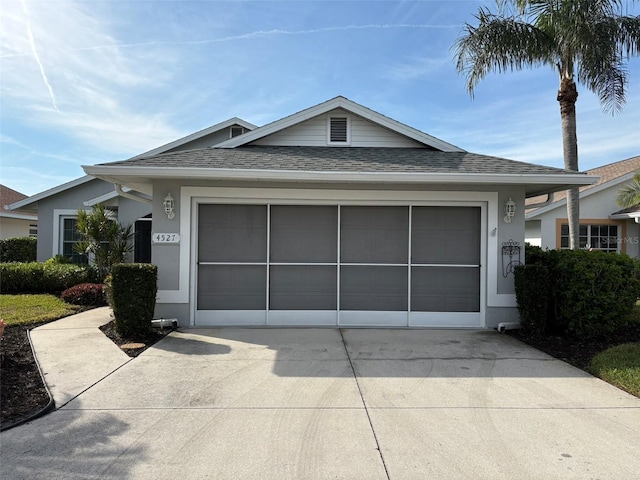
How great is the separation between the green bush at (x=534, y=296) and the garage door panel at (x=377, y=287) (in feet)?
6.70

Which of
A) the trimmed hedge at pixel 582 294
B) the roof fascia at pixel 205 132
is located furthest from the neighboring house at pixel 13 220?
the trimmed hedge at pixel 582 294

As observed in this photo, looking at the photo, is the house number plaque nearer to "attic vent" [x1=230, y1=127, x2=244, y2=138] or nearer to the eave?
the eave

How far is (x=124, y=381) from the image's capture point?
5082 mm

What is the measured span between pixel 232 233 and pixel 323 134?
327 centimetres

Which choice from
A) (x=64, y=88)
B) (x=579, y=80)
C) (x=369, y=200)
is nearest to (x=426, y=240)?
(x=369, y=200)

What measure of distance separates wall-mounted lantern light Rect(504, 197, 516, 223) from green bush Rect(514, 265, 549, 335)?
0.99 m

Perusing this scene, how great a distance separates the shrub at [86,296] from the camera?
10652 millimetres

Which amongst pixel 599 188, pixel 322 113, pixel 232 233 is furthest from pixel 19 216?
pixel 599 188

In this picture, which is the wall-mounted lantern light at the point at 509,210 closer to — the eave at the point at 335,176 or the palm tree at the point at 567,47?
the eave at the point at 335,176

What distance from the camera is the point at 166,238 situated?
7.90m

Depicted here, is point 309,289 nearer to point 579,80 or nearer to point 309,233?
point 309,233

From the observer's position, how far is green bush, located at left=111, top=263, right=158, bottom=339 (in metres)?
6.94

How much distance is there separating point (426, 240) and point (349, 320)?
214cm

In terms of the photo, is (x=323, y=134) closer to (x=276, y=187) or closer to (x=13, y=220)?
(x=276, y=187)
